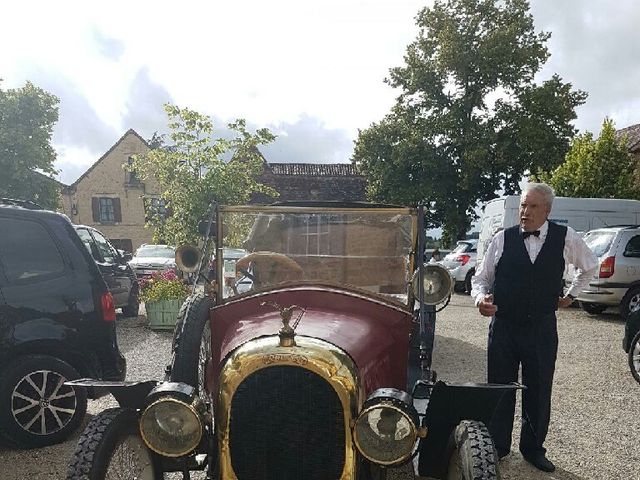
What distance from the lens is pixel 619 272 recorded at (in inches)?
371

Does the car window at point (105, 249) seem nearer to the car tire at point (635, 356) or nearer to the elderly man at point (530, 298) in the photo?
the elderly man at point (530, 298)

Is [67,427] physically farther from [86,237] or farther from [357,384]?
[86,237]

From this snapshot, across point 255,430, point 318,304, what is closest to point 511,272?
point 318,304

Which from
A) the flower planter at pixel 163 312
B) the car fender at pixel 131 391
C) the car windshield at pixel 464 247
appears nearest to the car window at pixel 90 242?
the flower planter at pixel 163 312

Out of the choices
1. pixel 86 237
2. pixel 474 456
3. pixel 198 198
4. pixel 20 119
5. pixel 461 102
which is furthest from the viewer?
pixel 461 102

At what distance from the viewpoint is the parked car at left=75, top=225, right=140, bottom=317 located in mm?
9195

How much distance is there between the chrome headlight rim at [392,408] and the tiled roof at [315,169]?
33.9 meters

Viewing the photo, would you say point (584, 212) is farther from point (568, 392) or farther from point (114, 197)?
point (114, 197)

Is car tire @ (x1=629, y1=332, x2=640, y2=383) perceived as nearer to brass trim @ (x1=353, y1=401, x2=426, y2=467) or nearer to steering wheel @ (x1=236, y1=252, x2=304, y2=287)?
steering wheel @ (x1=236, y1=252, x2=304, y2=287)

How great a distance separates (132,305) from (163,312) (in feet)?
5.38

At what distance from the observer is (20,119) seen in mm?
23359

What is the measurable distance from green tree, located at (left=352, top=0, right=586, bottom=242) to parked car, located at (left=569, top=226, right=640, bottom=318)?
14.4 metres

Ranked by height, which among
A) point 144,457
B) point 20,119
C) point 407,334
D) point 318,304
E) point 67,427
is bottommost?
point 67,427

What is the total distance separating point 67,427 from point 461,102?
24.5m
